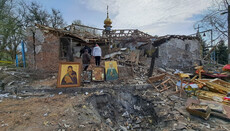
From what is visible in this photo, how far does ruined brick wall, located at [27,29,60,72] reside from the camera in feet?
24.3

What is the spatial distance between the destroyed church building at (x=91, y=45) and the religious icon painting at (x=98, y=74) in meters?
1.94

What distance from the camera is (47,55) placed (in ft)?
25.0

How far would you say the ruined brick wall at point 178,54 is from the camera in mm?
11602

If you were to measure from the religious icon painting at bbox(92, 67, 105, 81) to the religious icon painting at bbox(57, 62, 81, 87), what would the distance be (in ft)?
3.30

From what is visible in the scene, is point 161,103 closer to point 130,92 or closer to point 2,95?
point 130,92

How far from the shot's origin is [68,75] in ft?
18.7

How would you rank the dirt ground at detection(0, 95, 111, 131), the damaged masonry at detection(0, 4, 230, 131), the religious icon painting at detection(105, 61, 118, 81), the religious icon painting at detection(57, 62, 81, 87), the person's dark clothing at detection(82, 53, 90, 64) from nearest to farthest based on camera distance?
the dirt ground at detection(0, 95, 111, 131) → the damaged masonry at detection(0, 4, 230, 131) → the religious icon painting at detection(57, 62, 81, 87) → the religious icon painting at detection(105, 61, 118, 81) → the person's dark clothing at detection(82, 53, 90, 64)

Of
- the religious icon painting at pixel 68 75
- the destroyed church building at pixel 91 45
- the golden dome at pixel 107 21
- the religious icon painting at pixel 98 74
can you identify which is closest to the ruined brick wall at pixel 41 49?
the destroyed church building at pixel 91 45

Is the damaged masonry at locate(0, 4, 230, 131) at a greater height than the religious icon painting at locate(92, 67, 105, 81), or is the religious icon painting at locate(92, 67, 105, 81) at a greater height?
the religious icon painting at locate(92, 67, 105, 81)

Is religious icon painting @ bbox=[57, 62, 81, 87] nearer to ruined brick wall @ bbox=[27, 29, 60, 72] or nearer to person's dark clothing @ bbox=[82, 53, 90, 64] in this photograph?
person's dark clothing @ bbox=[82, 53, 90, 64]

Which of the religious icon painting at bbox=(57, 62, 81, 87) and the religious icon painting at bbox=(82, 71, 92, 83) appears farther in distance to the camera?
the religious icon painting at bbox=(82, 71, 92, 83)

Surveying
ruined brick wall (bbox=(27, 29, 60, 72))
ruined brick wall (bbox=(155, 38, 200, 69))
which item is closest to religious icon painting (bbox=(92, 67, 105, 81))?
ruined brick wall (bbox=(27, 29, 60, 72))

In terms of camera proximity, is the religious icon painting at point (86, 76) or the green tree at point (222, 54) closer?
the religious icon painting at point (86, 76)

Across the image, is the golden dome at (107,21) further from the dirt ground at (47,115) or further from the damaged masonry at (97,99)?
the dirt ground at (47,115)
